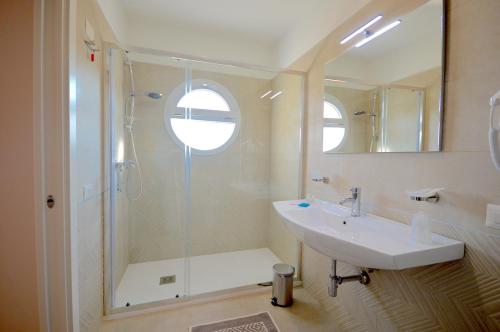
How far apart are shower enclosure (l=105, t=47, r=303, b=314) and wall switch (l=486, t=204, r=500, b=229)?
1.38 meters

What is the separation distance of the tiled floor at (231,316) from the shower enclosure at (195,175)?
122 mm

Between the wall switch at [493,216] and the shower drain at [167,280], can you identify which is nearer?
the wall switch at [493,216]

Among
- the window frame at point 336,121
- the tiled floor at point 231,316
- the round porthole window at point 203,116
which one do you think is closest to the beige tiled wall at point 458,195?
the window frame at point 336,121

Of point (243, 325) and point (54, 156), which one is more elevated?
point (54, 156)

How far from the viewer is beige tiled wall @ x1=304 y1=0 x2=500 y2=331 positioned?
0.84m

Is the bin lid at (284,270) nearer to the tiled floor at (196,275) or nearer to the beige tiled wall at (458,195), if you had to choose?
the tiled floor at (196,275)

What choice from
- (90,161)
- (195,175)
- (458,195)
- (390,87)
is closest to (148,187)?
(195,175)

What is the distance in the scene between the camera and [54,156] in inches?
37.7

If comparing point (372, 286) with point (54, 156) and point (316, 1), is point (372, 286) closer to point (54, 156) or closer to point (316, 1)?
point (54, 156)

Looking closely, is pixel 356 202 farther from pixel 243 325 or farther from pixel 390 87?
pixel 243 325

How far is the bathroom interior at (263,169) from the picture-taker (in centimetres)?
91

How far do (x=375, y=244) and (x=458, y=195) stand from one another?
42 cm

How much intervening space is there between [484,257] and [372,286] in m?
0.63

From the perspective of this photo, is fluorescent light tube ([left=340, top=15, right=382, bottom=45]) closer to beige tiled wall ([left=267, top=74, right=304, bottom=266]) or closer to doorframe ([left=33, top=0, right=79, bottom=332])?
beige tiled wall ([left=267, top=74, right=304, bottom=266])
